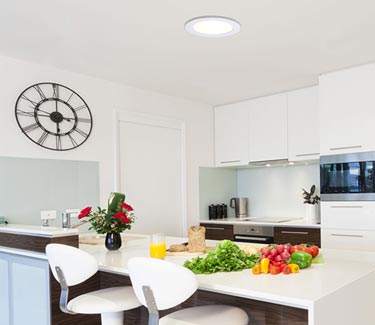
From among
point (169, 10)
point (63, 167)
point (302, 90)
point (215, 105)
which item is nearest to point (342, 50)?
point (302, 90)

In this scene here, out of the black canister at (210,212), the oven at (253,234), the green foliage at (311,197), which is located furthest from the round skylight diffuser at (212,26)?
the black canister at (210,212)

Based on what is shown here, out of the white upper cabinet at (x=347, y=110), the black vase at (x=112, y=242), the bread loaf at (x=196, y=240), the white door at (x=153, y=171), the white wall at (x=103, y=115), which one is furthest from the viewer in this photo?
the white door at (x=153, y=171)

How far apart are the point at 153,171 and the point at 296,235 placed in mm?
1586

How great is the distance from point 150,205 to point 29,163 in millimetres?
1356

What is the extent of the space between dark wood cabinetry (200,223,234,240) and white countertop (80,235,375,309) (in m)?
2.25

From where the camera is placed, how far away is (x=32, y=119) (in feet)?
10.3

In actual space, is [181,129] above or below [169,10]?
below

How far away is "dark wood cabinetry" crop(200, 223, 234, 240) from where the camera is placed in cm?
433

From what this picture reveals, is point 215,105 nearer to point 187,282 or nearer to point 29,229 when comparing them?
point 29,229

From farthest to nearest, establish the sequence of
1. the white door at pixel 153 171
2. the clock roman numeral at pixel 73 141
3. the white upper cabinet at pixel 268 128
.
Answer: the white upper cabinet at pixel 268 128
the white door at pixel 153 171
the clock roman numeral at pixel 73 141

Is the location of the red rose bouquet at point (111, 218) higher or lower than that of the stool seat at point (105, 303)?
higher

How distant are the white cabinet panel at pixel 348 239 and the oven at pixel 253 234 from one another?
2.16ft

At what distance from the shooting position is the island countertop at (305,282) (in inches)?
50.6

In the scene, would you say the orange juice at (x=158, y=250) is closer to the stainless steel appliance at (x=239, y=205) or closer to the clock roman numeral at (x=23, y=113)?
the clock roman numeral at (x=23, y=113)
